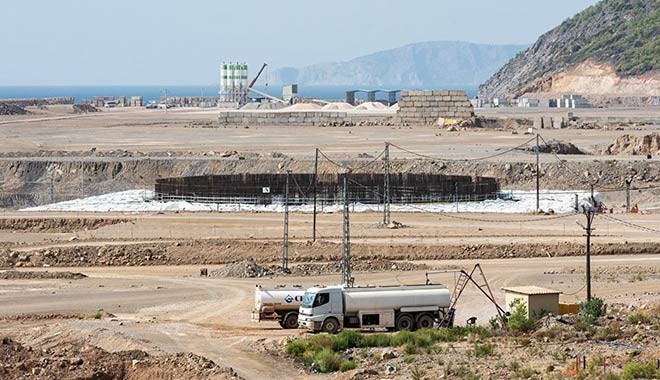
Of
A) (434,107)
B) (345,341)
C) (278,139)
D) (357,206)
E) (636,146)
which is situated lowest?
(345,341)

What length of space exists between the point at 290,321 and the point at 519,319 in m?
7.15

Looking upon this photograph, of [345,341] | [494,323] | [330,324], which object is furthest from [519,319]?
[330,324]

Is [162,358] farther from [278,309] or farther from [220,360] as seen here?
[278,309]

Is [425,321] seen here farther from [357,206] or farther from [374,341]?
[357,206]

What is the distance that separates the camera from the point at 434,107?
5000 inches

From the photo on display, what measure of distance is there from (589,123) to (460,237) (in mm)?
68628

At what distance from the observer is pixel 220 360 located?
32.2 meters

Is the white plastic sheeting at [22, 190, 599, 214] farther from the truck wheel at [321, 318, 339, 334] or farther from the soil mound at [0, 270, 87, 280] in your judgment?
the truck wheel at [321, 318, 339, 334]

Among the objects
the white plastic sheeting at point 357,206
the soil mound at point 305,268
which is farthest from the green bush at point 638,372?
the white plastic sheeting at point 357,206

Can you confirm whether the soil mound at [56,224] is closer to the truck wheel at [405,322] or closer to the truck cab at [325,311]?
the truck cab at [325,311]

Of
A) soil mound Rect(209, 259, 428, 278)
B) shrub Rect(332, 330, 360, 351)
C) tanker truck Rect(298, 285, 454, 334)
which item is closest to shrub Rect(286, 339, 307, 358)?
shrub Rect(332, 330, 360, 351)

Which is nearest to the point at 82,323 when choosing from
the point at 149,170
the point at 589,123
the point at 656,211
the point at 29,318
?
the point at 29,318

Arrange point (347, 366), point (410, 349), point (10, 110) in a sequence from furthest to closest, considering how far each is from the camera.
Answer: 1. point (10, 110)
2. point (410, 349)
3. point (347, 366)

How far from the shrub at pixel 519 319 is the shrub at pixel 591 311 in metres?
1.38
